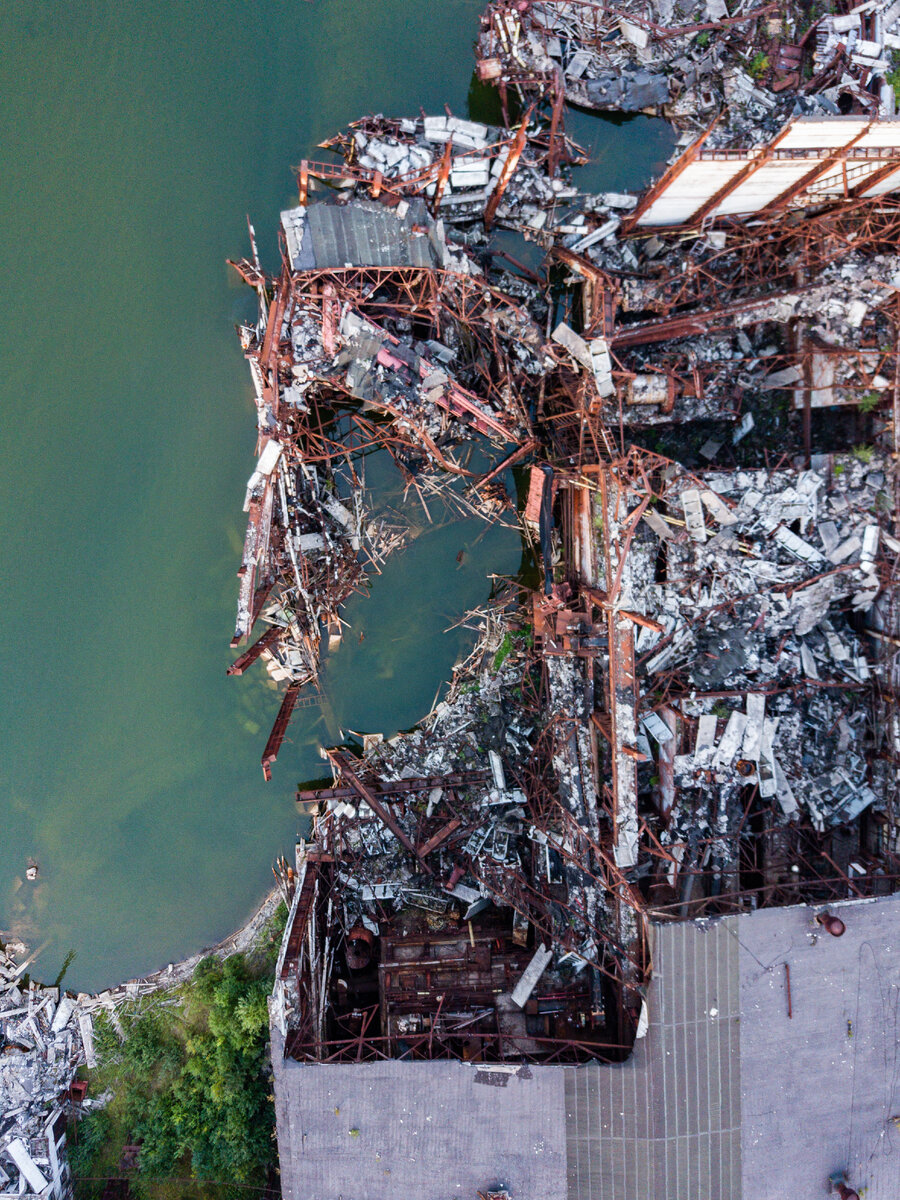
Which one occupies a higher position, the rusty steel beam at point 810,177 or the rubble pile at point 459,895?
the rusty steel beam at point 810,177

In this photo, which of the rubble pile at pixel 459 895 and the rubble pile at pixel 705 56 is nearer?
the rubble pile at pixel 459 895

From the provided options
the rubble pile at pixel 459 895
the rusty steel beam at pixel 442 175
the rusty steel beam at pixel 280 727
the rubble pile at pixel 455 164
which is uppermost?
the rubble pile at pixel 455 164

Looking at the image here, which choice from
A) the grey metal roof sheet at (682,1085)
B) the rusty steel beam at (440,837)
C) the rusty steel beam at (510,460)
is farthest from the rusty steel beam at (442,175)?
the grey metal roof sheet at (682,1085)

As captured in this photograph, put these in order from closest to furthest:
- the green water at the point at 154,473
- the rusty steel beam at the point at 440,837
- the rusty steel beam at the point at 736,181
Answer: the rusty steel beam at the point at 736,181, the rusty steel beam at the point at 440,837, the green water at the point at 154,473

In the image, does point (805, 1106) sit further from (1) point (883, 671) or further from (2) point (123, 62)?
(2) point (123, 62)

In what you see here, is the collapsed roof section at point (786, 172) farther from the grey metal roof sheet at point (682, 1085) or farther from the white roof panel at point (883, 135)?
the grey metal roof sheet at point (682, 1085)

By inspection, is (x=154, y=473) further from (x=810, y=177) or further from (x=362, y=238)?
(x=810, y=177)

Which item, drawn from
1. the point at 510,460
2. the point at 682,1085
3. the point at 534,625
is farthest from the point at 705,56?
the point at 682,1085
